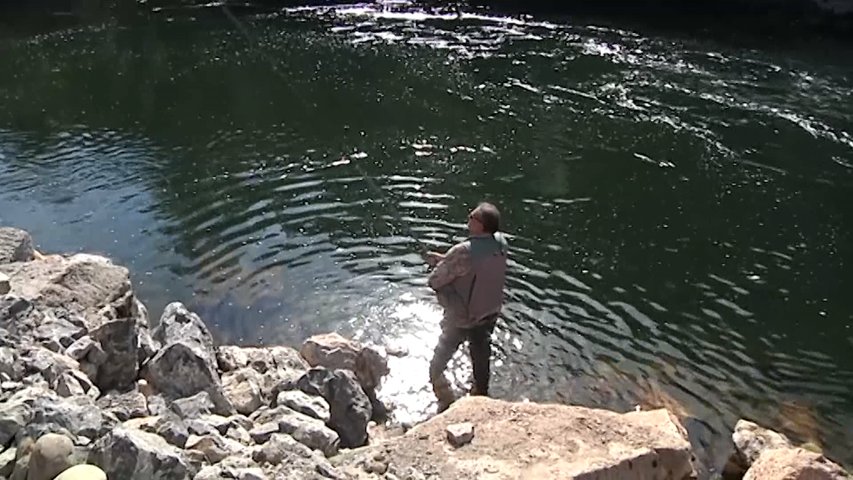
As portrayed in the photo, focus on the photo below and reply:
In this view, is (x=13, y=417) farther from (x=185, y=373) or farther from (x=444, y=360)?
(x=444, y=360)

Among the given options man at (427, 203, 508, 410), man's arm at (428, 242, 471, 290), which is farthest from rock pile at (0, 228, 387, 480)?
man's arm at (428, 242, 471, 290)

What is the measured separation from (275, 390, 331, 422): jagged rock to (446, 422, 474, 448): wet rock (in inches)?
56.8

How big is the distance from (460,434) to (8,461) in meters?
3.92

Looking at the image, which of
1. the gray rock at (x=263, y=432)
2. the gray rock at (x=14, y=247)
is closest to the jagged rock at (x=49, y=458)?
the gray rock at (x=263, y=432)

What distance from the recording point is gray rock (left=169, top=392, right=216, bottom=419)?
8.83 metres

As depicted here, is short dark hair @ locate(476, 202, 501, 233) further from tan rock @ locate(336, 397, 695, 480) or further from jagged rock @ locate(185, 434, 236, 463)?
jagged rock @ locate(185, 434, 236, 463)

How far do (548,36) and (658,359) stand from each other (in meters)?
21.3

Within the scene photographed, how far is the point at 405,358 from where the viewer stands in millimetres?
13234

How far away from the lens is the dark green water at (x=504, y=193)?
45.5 feet

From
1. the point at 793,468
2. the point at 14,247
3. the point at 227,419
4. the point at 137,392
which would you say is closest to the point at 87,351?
the point at 137,392

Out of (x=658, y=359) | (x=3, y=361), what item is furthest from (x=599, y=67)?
(x=3, y=361)

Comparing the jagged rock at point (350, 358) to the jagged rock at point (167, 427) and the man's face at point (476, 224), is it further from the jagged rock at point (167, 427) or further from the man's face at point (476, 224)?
the jagged rock at point (167, 427)

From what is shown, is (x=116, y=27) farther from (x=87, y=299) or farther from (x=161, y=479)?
(x=161, y=479)

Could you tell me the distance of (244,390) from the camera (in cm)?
1043
